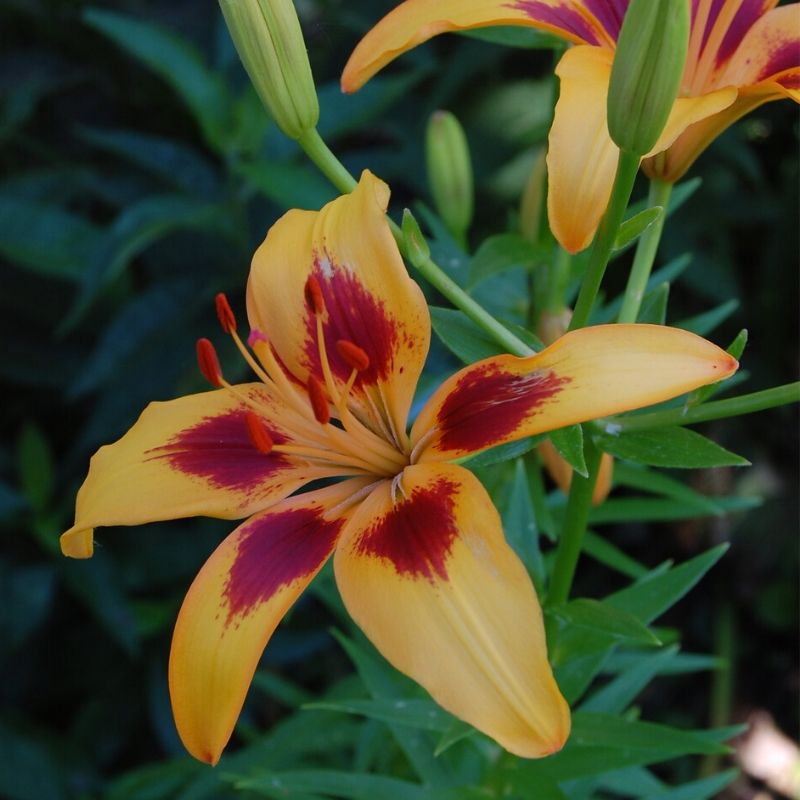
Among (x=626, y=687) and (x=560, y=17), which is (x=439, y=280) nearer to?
(x=560, y=17)

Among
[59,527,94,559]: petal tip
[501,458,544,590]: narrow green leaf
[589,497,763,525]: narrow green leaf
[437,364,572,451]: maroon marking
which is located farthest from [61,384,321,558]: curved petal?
[589,497,763,525]: narrow green leaf

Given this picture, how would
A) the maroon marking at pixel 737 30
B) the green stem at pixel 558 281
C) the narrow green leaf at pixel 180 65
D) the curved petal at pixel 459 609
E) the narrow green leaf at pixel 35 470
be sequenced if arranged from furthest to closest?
the narrow green leaf at pixel 35 470 < the narrow green leaf at pixel 180 65 < the green stem at pixel 558 281 < the maroon marking at pixel 737 30 < the curved petal at pixel 459 609

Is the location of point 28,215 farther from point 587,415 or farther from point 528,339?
point 587,415

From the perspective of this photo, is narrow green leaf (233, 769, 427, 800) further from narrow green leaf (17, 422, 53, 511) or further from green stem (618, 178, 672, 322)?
narrow green leaf (17, 422, 53, 511)

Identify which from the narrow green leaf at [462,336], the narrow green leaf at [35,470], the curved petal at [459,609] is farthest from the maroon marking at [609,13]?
the narrow green leaf at [35,470]

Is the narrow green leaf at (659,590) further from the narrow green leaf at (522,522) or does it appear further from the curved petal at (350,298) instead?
the curved petal at (350,298)

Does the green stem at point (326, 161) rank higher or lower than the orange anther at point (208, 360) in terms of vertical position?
higher

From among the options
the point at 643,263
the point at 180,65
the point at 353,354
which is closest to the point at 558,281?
the point at 643,263
